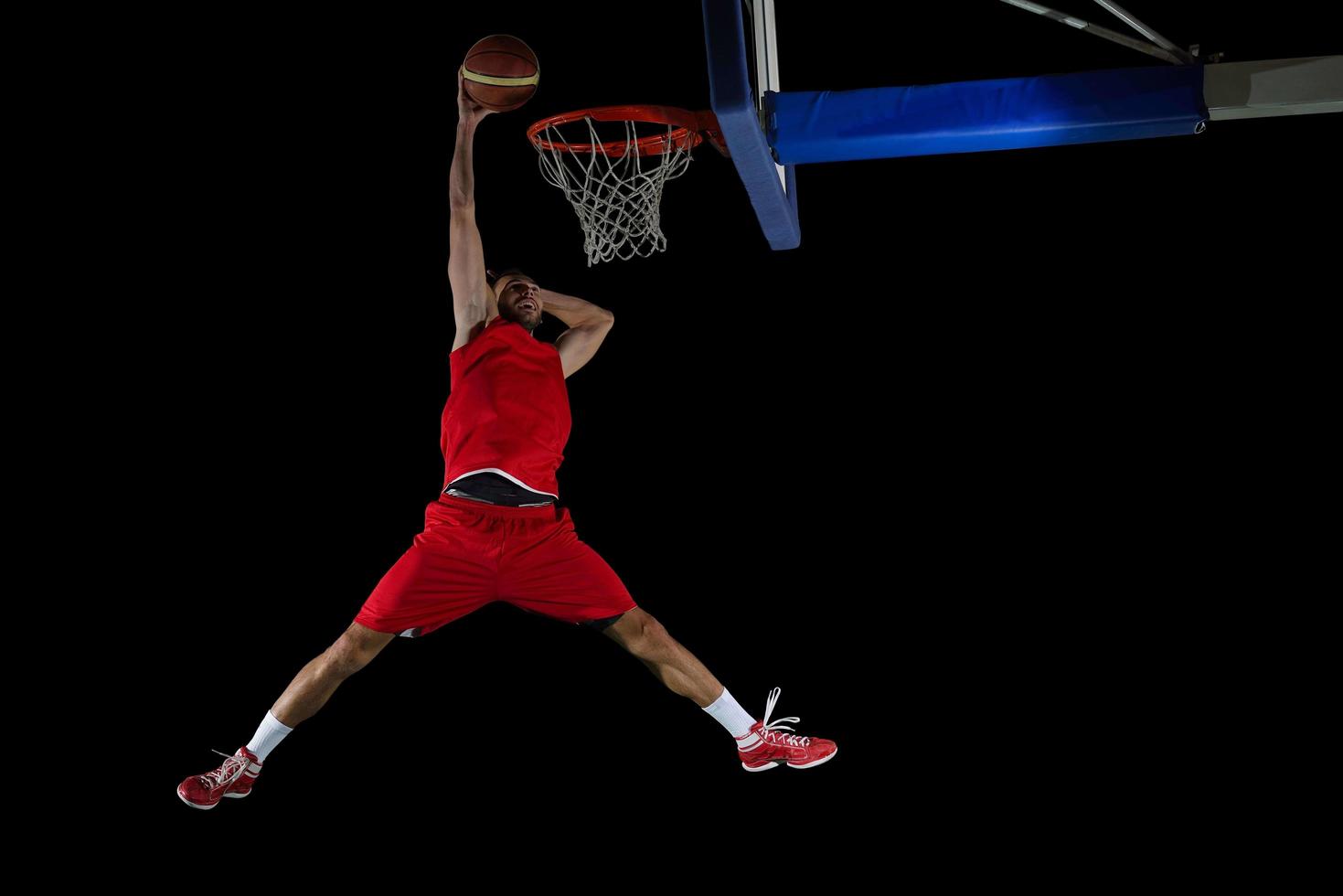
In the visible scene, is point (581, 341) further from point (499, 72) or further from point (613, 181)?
point (499, 72)

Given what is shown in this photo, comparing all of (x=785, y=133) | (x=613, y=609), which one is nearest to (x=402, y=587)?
(x=613, y=609)

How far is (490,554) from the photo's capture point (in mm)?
→ 3559

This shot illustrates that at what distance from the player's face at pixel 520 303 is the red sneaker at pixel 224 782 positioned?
1.57 meters

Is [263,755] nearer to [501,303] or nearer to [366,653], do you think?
[366,653]

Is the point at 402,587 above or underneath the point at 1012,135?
underneath

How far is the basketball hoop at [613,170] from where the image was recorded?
3.47 metres

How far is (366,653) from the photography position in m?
3.56

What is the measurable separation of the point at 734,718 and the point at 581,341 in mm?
1336

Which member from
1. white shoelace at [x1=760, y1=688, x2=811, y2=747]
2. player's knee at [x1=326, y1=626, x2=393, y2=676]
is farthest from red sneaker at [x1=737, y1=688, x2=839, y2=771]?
player's knee at [x1=326, y1=626, x2=393, y2=676]

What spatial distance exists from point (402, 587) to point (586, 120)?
56.9 inches

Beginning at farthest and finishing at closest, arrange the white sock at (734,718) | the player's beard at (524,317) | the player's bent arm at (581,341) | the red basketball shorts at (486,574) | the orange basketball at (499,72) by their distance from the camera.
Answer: the player's bent arm at (581,341) → the player's beard at (524,317) → the white sock at (734,718) → the red basketball shorts at (486,574) → the orange basketball at (499,72)

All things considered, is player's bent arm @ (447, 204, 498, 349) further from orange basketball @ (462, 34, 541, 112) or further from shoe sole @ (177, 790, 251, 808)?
shoe sole @ (177, 790, 251, 808)

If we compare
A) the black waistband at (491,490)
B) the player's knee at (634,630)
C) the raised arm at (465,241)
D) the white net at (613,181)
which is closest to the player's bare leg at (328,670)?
the black waistband at (491,490)

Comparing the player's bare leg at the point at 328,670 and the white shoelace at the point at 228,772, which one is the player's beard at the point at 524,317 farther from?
the white shoelace at the point at 228,772
